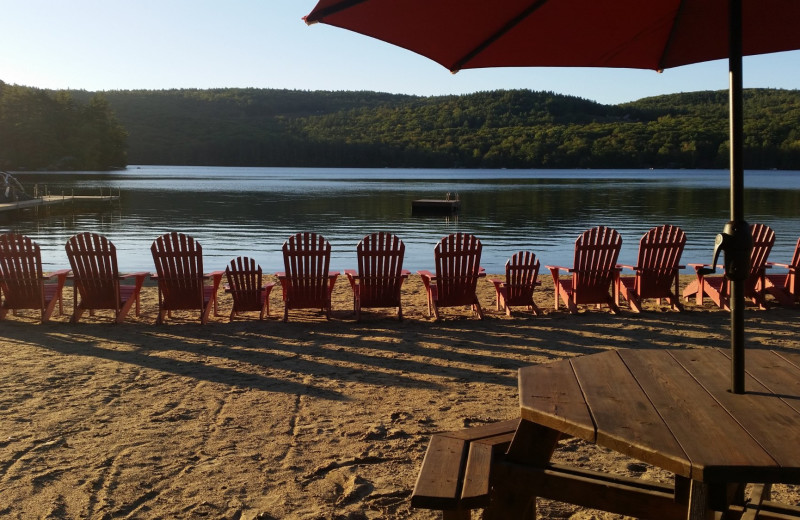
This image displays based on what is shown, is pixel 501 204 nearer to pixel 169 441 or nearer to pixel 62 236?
pixel 62 236

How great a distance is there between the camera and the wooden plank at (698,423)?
1.83 metres

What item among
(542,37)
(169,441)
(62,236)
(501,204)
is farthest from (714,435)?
(501,204)

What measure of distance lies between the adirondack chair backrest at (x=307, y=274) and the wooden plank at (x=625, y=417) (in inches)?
207

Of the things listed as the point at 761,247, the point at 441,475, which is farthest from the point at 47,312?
the point at 761,247

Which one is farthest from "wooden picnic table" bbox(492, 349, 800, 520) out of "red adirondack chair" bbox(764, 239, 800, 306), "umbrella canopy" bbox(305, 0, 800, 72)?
"red adirondack chair" bbox(764, 239, 800, 306)

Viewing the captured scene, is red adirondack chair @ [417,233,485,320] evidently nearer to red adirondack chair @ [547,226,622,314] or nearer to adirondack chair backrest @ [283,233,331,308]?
red adirondack chair @ [547,226,622,314]

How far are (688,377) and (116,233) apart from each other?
79.7ft

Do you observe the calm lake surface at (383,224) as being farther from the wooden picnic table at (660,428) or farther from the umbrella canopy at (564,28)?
the wooden picnic table at (660,428)

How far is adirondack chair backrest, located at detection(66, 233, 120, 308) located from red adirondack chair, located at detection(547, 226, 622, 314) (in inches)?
187

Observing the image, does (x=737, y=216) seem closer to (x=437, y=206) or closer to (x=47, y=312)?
(x=47, y=312)

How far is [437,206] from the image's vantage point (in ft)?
119

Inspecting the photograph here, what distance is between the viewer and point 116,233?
80.1ft

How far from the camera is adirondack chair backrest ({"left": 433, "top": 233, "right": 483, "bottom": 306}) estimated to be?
7.86m

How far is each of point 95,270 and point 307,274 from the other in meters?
2.25
